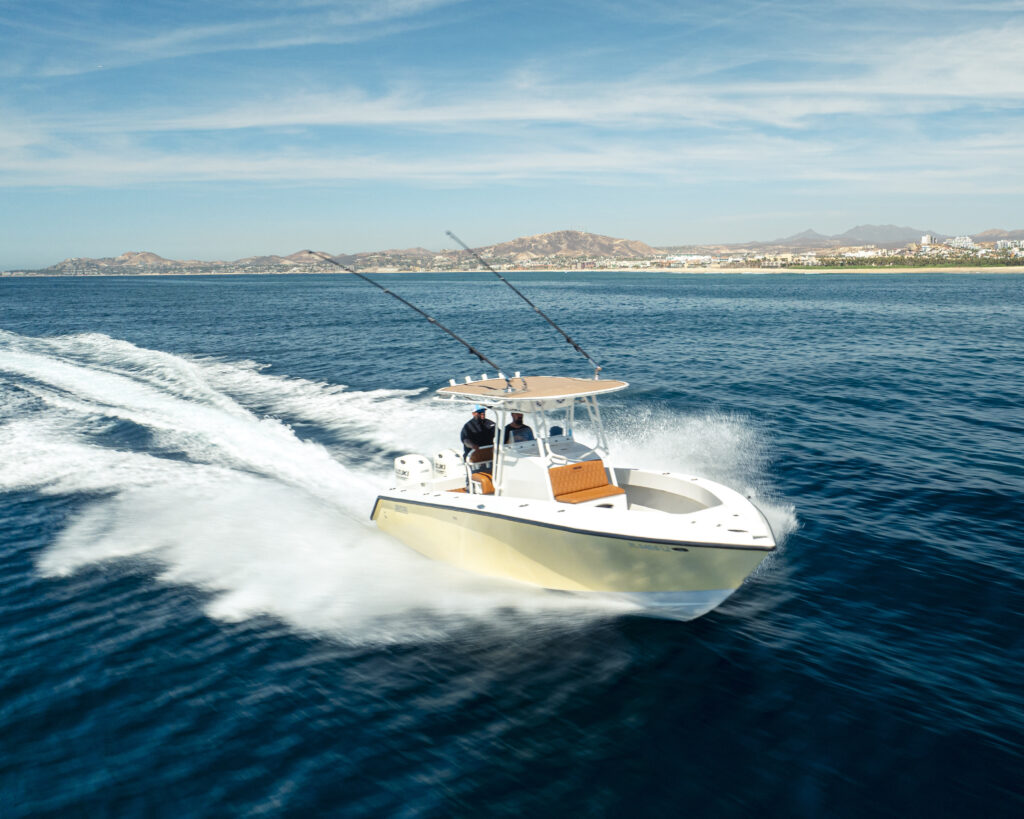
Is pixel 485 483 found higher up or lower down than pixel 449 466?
lower down

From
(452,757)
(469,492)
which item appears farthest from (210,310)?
(452,757)

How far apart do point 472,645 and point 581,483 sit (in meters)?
3.17

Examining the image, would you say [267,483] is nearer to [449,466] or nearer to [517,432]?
[449,466]

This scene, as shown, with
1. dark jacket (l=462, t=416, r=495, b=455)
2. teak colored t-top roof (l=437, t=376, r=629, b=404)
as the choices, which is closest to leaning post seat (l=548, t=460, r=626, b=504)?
teak colored t-top roof (l=437, t=376, r=629, b=404)

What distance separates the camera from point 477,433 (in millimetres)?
12047

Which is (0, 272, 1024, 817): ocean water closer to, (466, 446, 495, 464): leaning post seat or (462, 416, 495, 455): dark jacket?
(466, 446, 495, 464): leaning post seat

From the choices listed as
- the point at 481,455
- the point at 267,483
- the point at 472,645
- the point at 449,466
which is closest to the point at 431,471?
the point at 449,466

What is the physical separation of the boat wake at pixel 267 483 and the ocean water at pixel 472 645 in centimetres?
8

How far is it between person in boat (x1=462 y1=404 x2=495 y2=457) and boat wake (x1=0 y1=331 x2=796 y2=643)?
2.23 m

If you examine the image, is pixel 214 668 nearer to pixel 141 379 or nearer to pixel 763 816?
pixel 763 816

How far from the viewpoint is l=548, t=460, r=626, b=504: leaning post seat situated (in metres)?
10.5

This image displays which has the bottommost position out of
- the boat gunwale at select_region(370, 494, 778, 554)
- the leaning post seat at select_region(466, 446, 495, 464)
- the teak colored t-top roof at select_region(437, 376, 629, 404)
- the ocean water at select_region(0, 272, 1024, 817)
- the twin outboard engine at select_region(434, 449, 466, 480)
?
the ocean water at select_region(0, 272, 1024, 817)

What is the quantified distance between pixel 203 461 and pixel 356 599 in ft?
29.9

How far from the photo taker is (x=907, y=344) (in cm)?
3628
